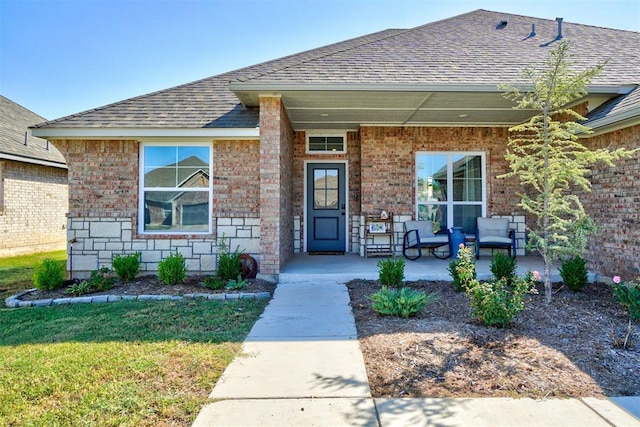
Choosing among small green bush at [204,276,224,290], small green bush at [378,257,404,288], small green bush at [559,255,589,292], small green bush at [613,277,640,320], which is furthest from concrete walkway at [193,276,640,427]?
small green bush at [559,255,589,292]

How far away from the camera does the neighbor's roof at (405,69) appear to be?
599 cm

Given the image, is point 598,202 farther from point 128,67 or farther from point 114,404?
point 128,67

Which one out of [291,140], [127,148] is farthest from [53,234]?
[291,140]

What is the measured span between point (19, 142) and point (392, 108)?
1137 cm

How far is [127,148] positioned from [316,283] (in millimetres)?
4342

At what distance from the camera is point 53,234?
39.8 ft

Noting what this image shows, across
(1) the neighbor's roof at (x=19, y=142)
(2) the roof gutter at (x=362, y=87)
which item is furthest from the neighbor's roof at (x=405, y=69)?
(1) the neighbor's roof at (x=19, y=142)

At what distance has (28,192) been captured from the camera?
11086 millimetres

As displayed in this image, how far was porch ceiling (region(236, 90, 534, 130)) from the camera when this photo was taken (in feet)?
20.3

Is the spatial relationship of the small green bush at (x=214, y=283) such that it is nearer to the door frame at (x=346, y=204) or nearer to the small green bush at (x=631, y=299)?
the door frame at (x=346, y=204)

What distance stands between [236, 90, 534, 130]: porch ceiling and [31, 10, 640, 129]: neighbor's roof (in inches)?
7.9

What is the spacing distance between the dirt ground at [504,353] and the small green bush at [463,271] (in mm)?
399

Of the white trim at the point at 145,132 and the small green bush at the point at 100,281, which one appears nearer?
the small green bush at the point at 100,281

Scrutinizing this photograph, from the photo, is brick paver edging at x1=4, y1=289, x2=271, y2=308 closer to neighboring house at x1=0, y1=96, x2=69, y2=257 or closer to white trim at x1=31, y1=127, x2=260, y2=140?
white trim at x1=31, y1=127, x2=260, y2=140
